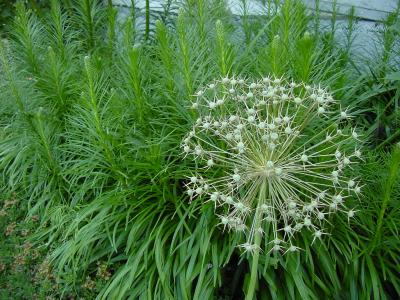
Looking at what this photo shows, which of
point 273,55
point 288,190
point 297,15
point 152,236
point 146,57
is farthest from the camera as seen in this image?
point 146,57

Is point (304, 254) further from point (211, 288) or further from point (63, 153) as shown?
point (63, 153)

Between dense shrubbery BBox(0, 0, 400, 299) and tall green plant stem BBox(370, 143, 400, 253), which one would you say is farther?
dense shrubbery BBox(0, 0, 400, 299)

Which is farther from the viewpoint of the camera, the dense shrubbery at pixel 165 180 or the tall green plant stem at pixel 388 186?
the dense shrubbery at pixel 165 180

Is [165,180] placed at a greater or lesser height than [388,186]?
lesser

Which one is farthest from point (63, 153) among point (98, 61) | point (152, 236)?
point (152, 236)

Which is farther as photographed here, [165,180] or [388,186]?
[165,180]
